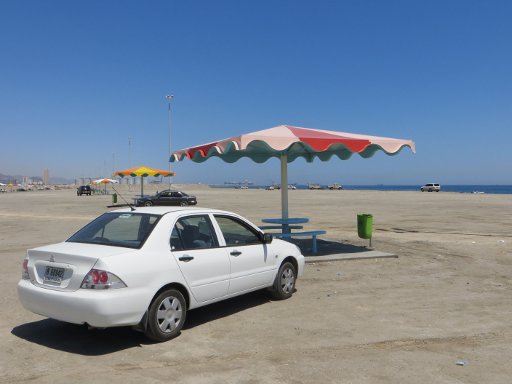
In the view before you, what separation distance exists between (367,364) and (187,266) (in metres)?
2.34

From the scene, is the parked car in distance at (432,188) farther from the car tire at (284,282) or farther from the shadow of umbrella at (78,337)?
the shadow of umbrella at (78,337)

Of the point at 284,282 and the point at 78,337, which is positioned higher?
the point at 284,282

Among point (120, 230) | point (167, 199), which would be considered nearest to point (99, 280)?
point (120, 230)

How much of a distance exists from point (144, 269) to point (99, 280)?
50cm

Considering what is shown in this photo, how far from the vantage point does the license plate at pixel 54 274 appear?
16.4ft

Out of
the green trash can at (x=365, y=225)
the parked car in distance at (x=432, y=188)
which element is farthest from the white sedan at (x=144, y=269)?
the parked car in distance at (x=432, y=188)

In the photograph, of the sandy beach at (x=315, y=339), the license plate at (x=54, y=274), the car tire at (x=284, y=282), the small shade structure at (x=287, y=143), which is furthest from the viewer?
the small shade structure at (x=287, y=143)

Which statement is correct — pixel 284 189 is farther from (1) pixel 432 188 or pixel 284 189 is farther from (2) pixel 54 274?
(1) pixel 432 188

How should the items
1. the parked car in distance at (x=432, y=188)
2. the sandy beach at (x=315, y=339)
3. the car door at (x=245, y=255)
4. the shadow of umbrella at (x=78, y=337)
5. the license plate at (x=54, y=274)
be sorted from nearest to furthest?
the sandy beach at (x=315, y=339)
the license plate at (x=54, y=274)
the shadow of umbrella at (x=78, y=337)
the car door at (x=245, y=255)
the parked car in distance at (x=432, y=188)

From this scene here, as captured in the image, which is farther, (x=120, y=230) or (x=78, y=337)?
(x=78, y=337)

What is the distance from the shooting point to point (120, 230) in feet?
17.8

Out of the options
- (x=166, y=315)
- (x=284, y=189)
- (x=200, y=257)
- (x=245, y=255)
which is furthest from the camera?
(x=284, y=189)

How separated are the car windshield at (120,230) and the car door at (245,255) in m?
1.10

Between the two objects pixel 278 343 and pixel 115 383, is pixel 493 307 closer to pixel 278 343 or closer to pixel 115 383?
pixel 278 343
